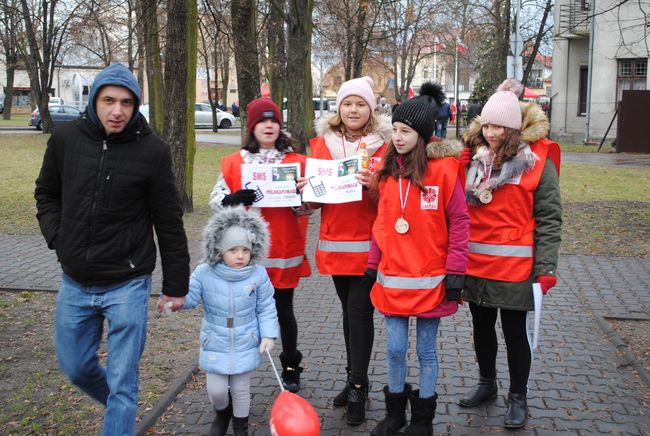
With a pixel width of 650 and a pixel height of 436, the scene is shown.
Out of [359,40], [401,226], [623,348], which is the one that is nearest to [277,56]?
[359,40]

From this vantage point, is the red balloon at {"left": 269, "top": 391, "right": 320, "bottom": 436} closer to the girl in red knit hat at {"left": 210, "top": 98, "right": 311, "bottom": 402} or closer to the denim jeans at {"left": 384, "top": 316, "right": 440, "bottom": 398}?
the denim jeans at {"left": 384, "top": 316, "right": 440, "bottom": 398}

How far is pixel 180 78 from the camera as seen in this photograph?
1188 cm

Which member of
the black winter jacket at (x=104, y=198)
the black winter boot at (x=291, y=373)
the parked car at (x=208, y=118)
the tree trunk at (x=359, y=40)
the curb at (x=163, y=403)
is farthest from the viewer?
the parked car at (x=208, y=118)

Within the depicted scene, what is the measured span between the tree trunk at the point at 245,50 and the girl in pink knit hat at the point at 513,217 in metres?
11.3

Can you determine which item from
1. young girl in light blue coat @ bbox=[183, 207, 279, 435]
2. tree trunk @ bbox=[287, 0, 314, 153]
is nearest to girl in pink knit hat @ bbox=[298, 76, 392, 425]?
young girl in light blue coat @ bbox=[183, 207, 279, 435]

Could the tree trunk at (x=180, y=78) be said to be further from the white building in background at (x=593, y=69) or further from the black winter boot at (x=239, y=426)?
the white building in background at (x=593, y=69)

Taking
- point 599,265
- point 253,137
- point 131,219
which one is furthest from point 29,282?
point 599,265

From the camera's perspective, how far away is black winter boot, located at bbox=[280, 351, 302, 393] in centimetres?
506

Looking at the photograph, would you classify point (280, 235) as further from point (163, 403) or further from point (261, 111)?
point (163, 403)

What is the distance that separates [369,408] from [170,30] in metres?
8.64

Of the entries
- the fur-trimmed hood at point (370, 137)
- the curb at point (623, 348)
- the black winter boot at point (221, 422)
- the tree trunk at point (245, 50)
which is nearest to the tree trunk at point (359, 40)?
the tree trunk at point (245, 50)

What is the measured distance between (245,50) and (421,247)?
11938mm

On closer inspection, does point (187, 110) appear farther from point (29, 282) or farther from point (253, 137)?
point (253, 137)

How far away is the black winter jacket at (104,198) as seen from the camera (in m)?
3.54
